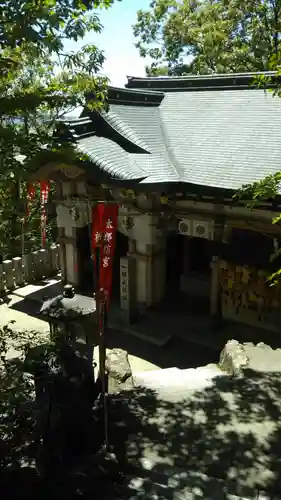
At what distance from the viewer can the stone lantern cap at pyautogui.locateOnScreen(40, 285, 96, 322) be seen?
23.3 feet

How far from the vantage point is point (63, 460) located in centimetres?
531

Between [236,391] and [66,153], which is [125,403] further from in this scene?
[66,153]

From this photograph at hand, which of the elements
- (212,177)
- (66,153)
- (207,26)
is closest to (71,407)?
(66,153)

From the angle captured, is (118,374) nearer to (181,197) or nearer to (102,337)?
(102,337)

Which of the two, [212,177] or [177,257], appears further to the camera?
[177,257]

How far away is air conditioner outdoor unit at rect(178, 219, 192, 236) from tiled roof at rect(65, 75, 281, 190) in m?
1.30

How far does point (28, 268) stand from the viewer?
54.9ft

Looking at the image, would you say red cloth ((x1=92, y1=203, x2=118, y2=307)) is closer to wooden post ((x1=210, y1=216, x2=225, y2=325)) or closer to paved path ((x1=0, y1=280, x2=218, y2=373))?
paved path ((x1=0, y1=280, x2=218, y2=373))

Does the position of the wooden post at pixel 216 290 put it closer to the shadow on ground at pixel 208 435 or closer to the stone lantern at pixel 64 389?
the shadow on ground at pixel 208 435

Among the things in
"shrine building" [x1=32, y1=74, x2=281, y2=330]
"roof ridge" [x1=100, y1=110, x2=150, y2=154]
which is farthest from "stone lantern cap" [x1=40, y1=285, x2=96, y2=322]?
"roof ridge" [x1=100, y1=110, x2=150, y2=154]

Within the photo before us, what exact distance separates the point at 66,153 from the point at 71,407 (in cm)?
332

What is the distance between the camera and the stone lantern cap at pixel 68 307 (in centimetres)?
710

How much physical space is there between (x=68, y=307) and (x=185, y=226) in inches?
226

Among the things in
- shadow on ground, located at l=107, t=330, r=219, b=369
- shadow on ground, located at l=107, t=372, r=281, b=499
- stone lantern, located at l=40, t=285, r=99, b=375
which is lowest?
shadow on ground, located at l=107, t=330, r=219, b=369
